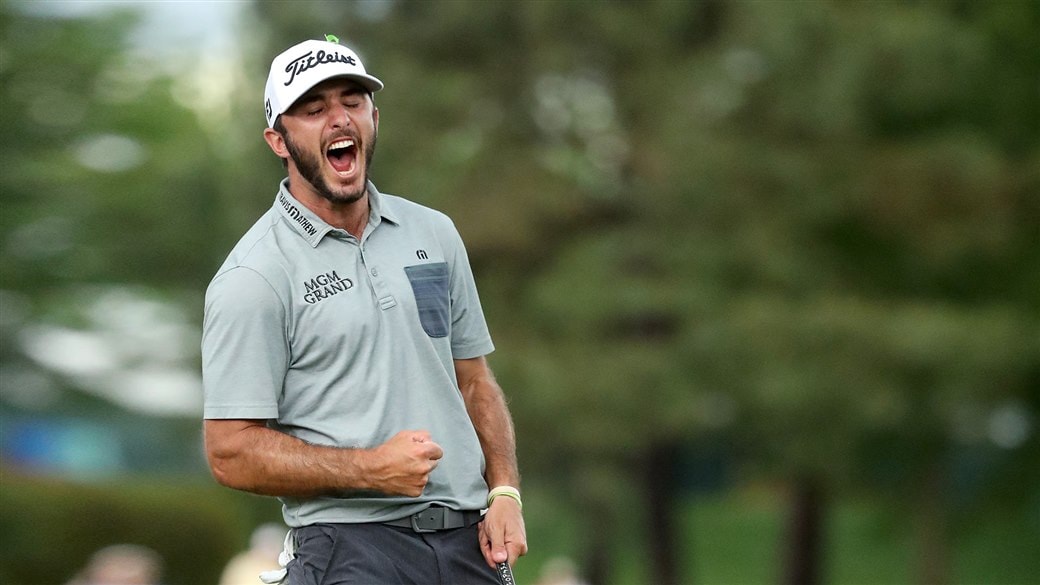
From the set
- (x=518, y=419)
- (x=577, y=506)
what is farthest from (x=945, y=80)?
(x=577, y=506)

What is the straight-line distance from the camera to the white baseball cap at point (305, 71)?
154 inches

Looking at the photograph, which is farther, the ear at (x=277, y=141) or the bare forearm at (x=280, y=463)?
the ear at (x=277, y=141)

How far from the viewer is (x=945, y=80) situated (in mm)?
19469

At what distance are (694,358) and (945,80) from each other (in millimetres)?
4476

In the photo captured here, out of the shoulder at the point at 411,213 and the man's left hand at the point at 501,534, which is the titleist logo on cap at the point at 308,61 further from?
the man's left hand at the point at 501,534

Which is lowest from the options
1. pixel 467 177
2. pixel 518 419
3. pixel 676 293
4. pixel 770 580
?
pixel 770 580

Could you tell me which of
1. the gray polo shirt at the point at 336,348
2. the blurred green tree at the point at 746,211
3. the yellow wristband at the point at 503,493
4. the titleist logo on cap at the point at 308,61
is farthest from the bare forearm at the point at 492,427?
the blurred green tree at the point at 746,211

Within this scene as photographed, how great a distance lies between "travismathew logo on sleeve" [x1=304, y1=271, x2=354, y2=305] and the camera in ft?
12.7

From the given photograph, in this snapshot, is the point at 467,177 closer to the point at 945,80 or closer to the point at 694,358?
the point at 694,358

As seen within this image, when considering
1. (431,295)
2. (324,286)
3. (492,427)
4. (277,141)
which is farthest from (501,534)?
(277,141)

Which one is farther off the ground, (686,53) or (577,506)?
(686,53)

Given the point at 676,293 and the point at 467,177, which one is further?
the point at 467,177

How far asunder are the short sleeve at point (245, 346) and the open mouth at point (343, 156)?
1.10ft

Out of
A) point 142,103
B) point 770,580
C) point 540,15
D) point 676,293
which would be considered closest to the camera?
point 676,293
